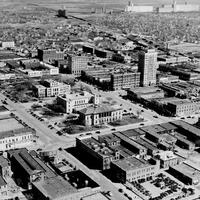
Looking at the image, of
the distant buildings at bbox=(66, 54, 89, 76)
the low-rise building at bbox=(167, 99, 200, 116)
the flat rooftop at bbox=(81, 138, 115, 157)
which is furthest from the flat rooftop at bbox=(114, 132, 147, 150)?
the distant buildings at bbox=(66, 54, 89, 76)

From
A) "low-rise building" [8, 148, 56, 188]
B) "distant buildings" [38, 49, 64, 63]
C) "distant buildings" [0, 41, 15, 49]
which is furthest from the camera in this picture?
"distant buildings" [0, 41, 15, 49]

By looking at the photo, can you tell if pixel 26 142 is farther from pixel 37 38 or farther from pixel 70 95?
pixel 37 38

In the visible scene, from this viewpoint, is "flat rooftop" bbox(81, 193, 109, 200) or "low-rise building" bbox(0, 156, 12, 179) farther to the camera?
"low-rise building" bbox(0, 156, 12, 179)

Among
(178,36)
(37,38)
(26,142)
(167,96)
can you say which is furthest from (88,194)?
(178,36)

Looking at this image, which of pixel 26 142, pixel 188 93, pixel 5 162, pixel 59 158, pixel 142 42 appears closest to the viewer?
pixel 5 162

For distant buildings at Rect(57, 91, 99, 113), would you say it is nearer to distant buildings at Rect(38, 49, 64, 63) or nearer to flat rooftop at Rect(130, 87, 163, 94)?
flat rooftop at Rect(130, 87, 163, 94)
